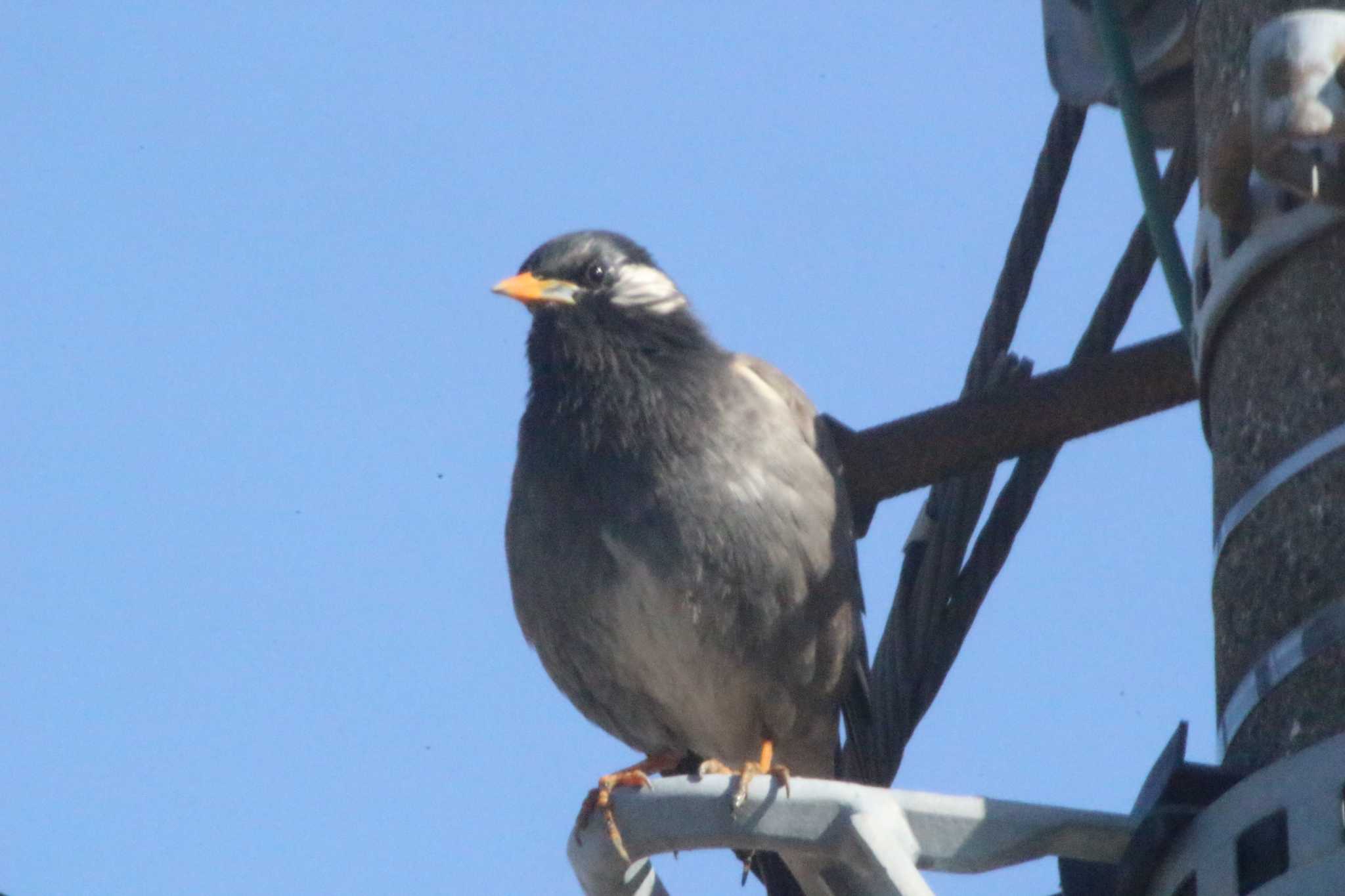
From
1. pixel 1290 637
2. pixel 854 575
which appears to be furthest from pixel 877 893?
pixel 854 575

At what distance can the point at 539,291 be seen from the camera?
5.16 metres

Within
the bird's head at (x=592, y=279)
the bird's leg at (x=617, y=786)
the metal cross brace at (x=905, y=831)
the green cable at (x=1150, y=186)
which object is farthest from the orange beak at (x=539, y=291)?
the metal cross brace at (x=905, y=831)

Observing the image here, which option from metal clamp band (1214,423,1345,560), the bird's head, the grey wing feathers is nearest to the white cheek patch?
the bird's head

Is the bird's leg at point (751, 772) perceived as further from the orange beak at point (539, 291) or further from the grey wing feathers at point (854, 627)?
the orange beak at point (539, 291)

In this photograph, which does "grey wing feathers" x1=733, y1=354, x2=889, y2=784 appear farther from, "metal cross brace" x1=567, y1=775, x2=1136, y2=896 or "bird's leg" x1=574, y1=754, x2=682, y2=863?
"metal cross brace" x1=567, y1=775, x2=1136, y2=896

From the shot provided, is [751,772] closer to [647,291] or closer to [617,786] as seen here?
[617,786]

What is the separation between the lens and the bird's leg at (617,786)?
2.44 metres

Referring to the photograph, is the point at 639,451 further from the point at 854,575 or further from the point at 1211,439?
the point at 1211,439

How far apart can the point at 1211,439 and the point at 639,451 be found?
7.40 ft

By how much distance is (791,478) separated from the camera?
A: 4.56 metres

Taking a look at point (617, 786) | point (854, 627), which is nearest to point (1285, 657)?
point (617, 786)

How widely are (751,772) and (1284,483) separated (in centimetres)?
86

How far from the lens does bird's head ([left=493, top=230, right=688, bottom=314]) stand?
5148 millimetres

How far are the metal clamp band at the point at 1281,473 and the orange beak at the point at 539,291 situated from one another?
3007 millimetres
